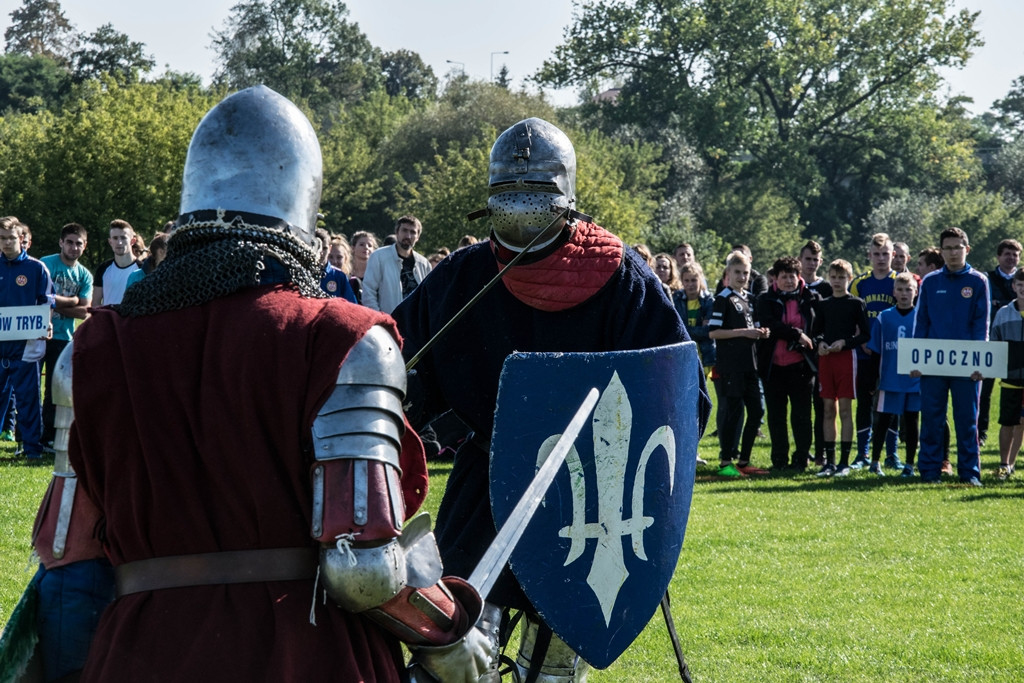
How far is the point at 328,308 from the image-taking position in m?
2.08

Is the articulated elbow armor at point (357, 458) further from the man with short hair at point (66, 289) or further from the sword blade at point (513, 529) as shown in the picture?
the man with short hair at point (66, 289)

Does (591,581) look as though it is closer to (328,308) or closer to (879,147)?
(328,308)

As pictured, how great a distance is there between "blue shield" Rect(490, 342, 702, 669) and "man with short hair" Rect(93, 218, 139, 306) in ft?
22.3

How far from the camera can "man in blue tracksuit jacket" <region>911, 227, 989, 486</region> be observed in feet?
30.5

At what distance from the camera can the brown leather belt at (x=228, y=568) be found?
2.04 metres

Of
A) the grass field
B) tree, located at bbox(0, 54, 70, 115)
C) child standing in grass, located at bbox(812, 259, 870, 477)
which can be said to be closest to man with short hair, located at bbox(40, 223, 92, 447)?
the grass field

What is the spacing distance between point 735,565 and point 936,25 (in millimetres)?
47240

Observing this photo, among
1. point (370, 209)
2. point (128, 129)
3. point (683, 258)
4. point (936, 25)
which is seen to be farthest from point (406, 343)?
point (936, 25)

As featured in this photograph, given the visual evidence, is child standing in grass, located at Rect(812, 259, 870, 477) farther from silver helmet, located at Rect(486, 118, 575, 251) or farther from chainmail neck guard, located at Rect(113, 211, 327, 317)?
chainmail neck guard, located at Rect(113, 211, 327, 317)

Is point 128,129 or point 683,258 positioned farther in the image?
point 128,129

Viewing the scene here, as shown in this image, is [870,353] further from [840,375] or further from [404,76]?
[404,76]

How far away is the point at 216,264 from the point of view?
6.85 feet

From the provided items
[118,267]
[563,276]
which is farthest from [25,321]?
[563,276]

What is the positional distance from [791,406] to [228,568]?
8.64m
